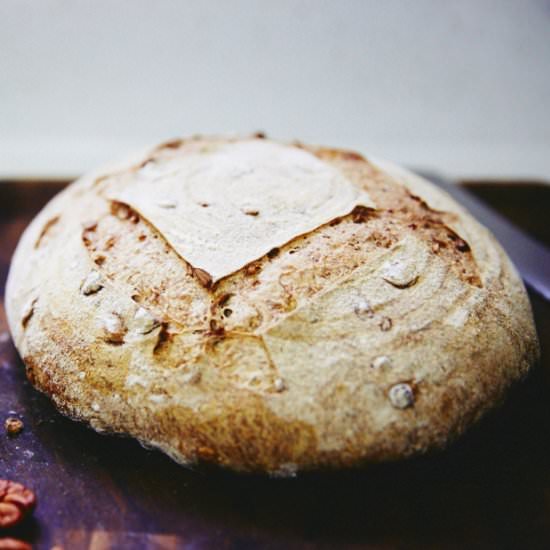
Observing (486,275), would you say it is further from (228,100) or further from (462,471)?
(228,100)

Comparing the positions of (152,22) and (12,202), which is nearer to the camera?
(12,202)

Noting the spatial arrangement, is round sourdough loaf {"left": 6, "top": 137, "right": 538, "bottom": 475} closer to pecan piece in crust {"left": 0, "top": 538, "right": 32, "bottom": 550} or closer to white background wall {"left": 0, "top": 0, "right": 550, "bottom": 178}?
pecan piece in crust {"left": 0, "top": 538, "right": 32, "bottom": 550}

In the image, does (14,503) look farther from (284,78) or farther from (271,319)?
(284,78)

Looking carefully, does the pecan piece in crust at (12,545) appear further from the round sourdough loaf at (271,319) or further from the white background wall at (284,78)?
the white background wall at (284,78)

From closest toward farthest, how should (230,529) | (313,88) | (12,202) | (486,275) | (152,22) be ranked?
(230,529) → (486,275) → (12,202) → (152,22) → (313,88)

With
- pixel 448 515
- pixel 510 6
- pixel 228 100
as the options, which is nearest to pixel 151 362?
pixel 448 515

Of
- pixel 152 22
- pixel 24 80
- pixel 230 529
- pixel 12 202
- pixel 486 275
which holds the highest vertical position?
pixel 152 22
